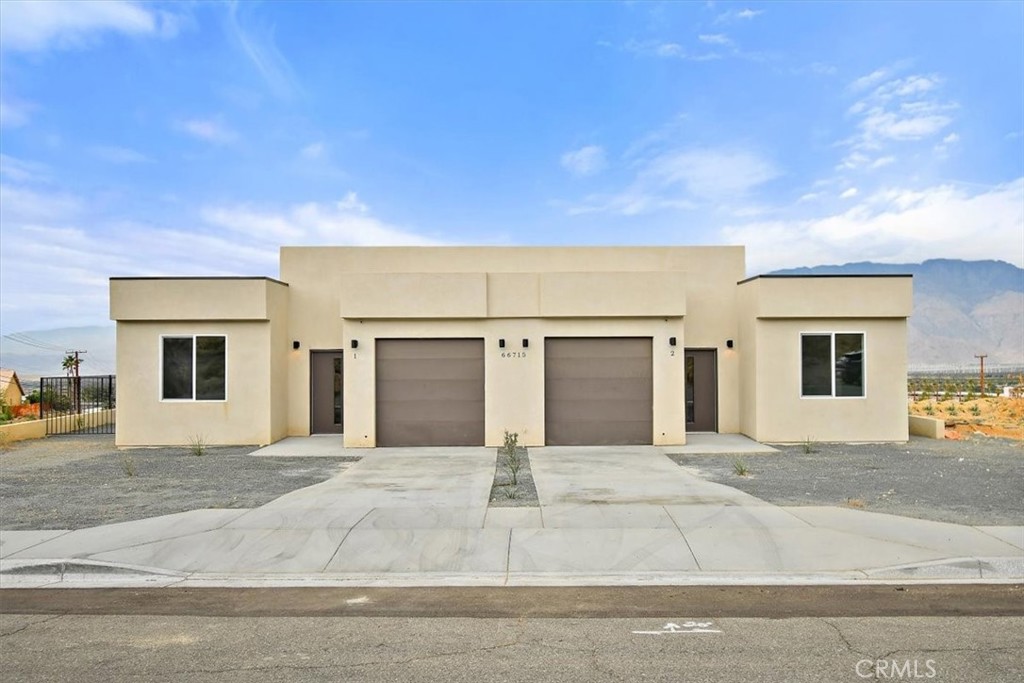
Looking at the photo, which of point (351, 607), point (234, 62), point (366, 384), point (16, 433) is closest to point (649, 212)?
point (234, 62)

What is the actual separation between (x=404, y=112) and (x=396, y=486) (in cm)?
2294

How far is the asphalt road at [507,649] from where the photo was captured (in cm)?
486

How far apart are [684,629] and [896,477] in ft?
27.4

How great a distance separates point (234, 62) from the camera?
23359 mm

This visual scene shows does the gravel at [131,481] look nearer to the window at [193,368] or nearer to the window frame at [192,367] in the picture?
the window frame at [192,367]

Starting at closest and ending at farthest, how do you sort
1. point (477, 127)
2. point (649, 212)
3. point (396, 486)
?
point (396, 486)
point (477, 127)
point (649, 212)

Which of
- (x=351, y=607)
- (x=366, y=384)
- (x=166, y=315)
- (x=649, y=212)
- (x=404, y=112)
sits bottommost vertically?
(x=351, y=607)

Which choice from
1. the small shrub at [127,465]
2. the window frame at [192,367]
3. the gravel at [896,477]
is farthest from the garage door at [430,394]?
the small shrub at [127,465]

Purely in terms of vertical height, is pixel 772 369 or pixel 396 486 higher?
pixel 772 369

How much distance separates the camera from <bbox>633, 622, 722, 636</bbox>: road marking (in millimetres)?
5641

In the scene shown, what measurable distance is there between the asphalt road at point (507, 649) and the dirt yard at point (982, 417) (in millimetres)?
15570

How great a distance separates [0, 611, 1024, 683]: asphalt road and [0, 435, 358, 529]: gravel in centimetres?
395

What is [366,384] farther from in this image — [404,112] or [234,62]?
[404,112]

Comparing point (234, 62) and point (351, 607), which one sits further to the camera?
point (234, 62)
